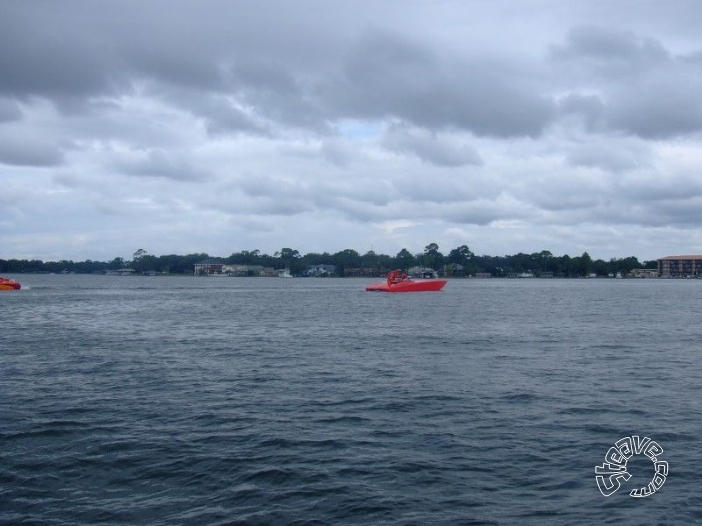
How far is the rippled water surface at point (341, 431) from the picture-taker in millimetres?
12945

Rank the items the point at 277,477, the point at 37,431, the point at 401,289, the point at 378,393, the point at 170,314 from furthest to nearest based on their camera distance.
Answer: the point at 401,289 → the point at 170,314 → the point at 378,393 → the point at 37,431 → the point at 277,477

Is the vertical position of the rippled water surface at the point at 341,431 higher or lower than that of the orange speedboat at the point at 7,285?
lower

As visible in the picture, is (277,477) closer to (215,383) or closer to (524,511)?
(524,511)

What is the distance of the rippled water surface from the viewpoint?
12.9 metres

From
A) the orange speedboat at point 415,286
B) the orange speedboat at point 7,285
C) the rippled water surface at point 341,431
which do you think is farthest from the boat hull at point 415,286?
the rippled water surface at point 341,431

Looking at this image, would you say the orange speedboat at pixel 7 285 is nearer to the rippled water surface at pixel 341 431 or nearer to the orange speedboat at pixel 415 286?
the orange speedboat at pixel 415 286

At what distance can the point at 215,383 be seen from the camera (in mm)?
24625

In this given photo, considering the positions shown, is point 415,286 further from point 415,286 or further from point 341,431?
point 341,431

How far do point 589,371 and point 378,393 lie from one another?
30.9 ft

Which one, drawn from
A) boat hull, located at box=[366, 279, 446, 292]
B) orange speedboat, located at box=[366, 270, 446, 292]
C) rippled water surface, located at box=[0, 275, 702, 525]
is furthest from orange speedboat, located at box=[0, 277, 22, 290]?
rippled water surface, located at box=[0, 275, 702, 525]

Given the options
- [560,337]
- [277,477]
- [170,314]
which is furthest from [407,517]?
[170,314]

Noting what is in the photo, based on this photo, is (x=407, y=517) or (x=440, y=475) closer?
(x=407, y=517)

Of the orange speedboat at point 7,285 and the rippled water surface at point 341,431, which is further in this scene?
the orange speedboat at point 7,285

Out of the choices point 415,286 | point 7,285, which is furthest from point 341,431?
point 7,285
